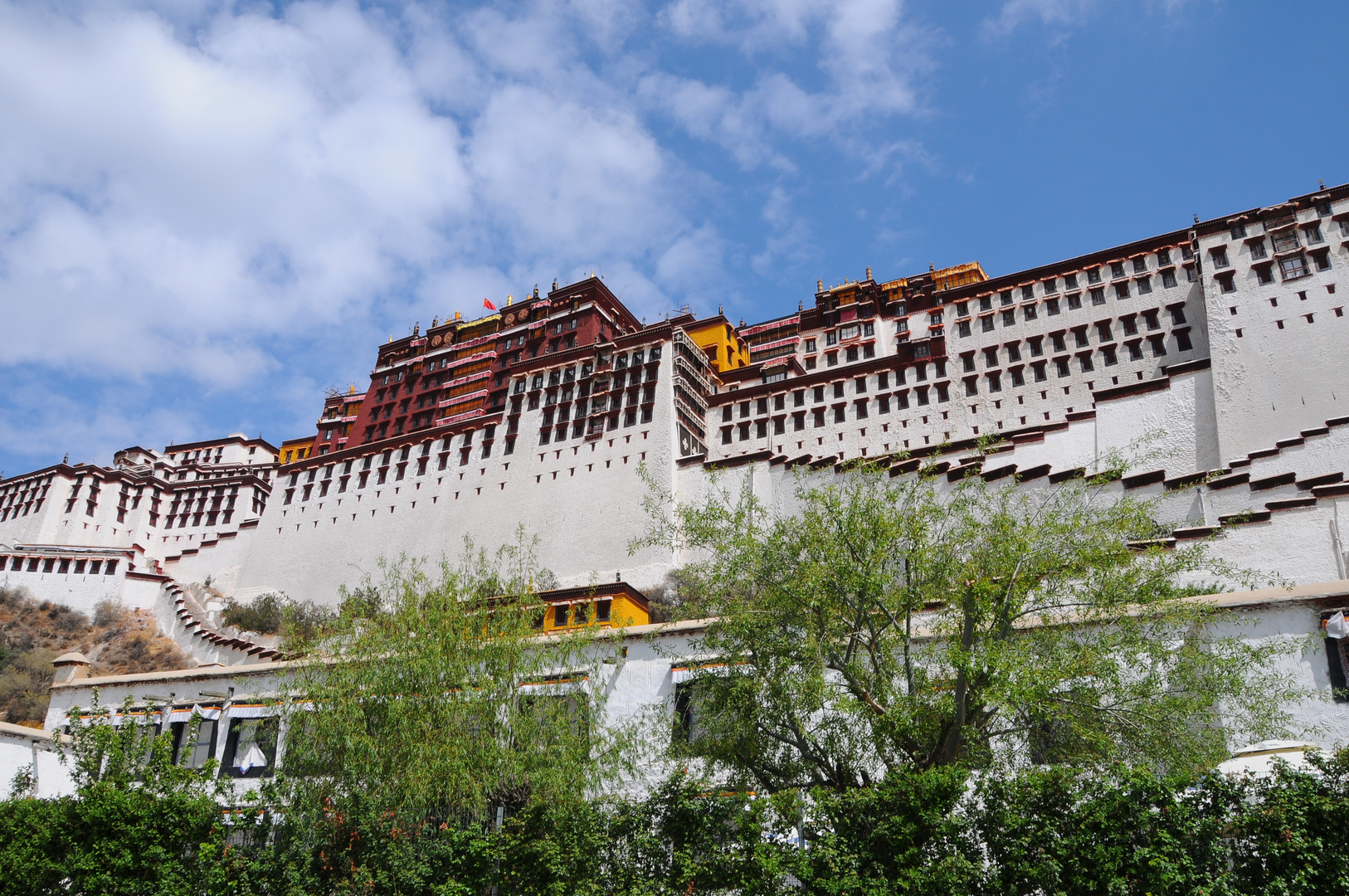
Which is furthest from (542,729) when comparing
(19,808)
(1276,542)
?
(1276,542)

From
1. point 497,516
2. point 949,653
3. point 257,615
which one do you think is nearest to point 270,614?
point 257,615

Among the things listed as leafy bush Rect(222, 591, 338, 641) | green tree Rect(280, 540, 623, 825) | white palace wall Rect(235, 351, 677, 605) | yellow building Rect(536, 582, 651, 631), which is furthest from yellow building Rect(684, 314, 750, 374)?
green tree Rect(280, 540, 623, 825)

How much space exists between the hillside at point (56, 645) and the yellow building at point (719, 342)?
30.2m

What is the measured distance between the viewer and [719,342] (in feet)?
184

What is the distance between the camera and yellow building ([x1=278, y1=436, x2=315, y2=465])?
232 ft

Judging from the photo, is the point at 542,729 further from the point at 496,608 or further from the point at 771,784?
the point at 771,784

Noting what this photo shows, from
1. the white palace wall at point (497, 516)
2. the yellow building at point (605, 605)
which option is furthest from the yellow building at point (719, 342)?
the yellow building at point (605, 605)

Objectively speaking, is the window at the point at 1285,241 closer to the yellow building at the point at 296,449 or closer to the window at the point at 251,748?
the window at the point at 251,748

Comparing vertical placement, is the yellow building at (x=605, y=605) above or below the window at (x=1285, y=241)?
below

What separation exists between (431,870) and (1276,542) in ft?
61.6

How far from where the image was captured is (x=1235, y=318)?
3631 cm

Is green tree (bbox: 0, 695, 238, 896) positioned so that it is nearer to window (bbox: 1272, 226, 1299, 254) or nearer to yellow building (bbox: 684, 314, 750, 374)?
window (bbox: 1272, 226, 1299, 254)

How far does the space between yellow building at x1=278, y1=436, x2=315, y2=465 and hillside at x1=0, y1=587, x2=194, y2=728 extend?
22.7m

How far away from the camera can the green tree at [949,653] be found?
11492 millimetres
